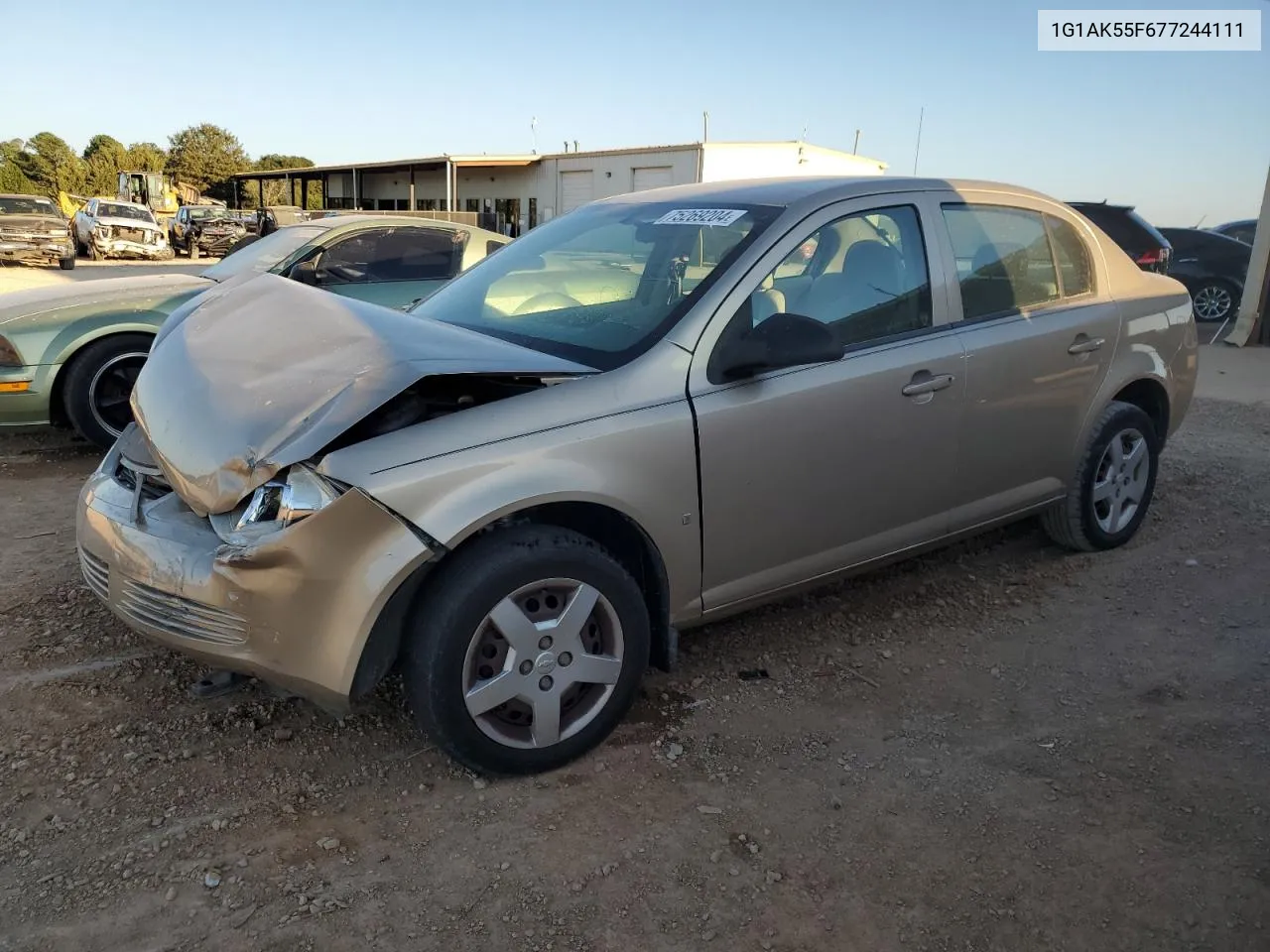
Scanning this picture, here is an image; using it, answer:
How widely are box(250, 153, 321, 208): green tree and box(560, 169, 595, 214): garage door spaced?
16007 mm

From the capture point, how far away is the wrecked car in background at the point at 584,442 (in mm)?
2535

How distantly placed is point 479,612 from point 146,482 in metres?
1.24

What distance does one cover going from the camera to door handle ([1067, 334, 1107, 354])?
13.4 feet

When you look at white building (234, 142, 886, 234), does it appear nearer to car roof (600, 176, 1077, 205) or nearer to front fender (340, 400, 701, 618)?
car roof (600, 176, 1077, 205)

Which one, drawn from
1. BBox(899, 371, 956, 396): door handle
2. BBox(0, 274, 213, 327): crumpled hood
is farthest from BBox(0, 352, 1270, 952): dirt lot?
BBox(0, 274, 213, 327): crumpled hood

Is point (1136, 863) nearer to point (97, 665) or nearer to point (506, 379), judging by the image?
point (506, 379)

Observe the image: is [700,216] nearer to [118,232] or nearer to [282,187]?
[118,232]

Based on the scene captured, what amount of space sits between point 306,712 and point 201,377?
113 cm

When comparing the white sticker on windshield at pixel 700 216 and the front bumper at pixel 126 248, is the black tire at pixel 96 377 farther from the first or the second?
the front bumper at pixel 126 248

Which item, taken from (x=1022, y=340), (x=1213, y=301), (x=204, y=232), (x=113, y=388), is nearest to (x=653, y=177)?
(x=204, y=232)

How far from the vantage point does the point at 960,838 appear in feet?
8.54

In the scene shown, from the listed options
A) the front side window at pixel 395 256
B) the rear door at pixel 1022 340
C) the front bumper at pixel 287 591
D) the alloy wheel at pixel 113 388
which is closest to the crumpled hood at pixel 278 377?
the front bumper at pixel 287 591

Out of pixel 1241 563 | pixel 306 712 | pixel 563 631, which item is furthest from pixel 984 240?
pixel 306 712

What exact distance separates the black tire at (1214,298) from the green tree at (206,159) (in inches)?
2464
